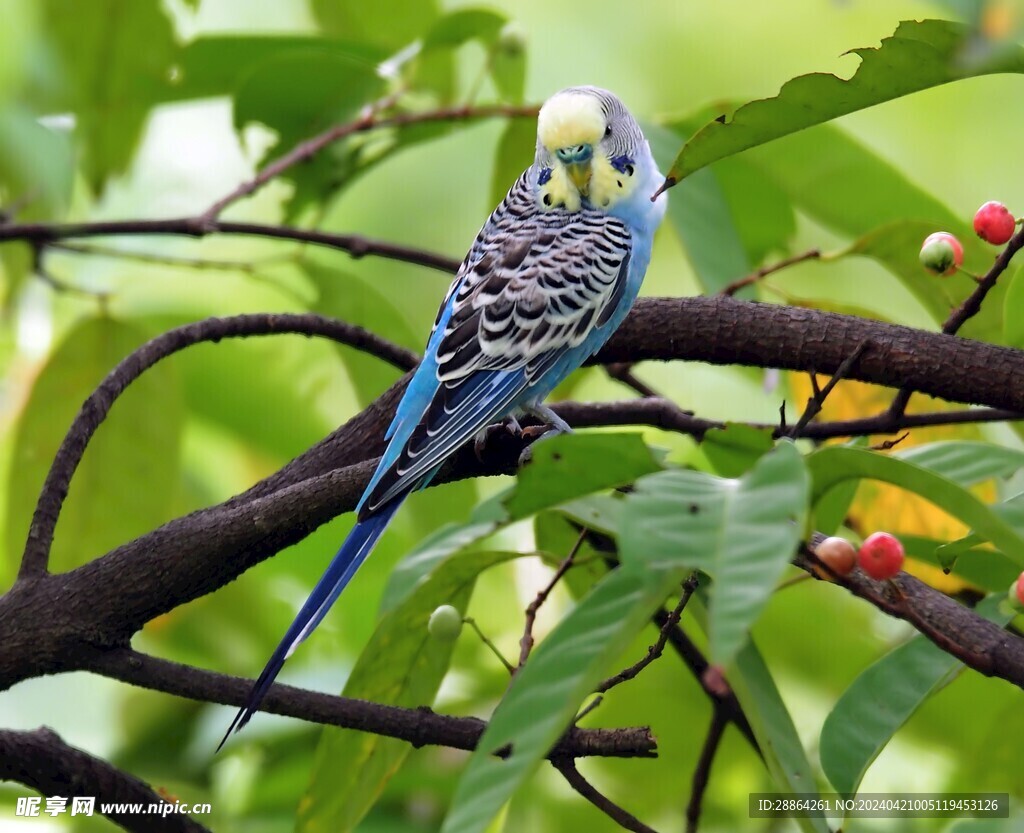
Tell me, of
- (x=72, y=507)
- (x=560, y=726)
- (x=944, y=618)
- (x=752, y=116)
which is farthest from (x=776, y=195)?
(x=560, y=726)

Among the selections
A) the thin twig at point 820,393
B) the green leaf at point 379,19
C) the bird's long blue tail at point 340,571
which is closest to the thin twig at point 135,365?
the bird's long blue tail at point 340,571

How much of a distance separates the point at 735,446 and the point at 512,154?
145 cm

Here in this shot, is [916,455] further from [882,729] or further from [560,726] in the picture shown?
[560,726]

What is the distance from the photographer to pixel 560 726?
0.92 metres

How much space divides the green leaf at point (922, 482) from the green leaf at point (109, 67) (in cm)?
206

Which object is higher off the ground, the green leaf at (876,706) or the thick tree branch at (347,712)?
the green leaf at (876,706)

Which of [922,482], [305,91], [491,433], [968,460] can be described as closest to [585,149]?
[491,433]

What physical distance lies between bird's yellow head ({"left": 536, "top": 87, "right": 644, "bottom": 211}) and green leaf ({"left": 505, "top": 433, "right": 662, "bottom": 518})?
124 cm

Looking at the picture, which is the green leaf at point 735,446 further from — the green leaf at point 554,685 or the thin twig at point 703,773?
the thin twig at point 703,773

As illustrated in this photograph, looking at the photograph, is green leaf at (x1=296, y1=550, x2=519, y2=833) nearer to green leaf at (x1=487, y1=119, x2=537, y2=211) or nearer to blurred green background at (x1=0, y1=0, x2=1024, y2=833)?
blurred green background at (x1=0, y1=0, x2=1024, y2=833)

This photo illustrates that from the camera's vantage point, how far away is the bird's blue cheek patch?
2359mm

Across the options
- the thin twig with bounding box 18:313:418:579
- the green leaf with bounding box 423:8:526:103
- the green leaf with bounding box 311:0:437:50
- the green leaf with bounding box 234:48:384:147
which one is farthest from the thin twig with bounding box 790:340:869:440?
the green leaf with bounding box 311:0:437:50

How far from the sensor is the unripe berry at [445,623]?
5.55 feet

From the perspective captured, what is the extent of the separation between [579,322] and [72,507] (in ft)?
3.62
